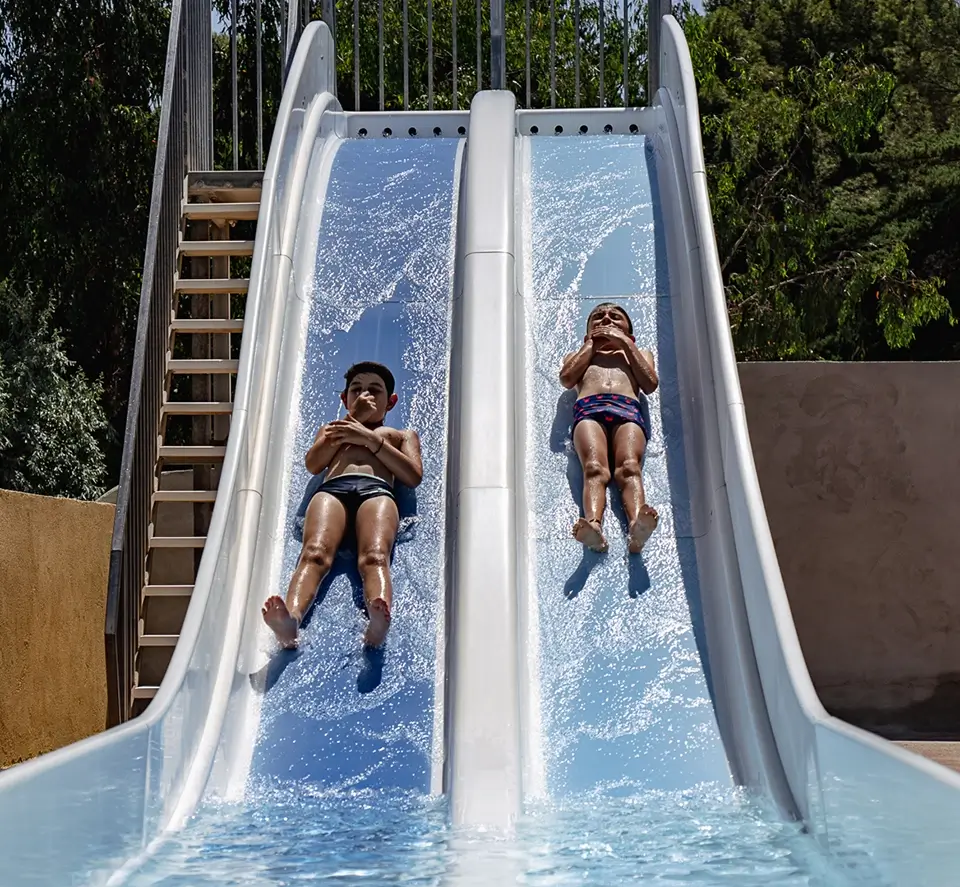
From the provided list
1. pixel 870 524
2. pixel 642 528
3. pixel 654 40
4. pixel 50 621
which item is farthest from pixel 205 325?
pixel 870 524

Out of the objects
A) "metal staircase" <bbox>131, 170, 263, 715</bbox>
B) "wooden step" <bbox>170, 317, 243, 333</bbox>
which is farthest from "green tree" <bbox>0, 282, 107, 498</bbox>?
"wooden step" <bbox>170, 317, 243, 333</bbox>

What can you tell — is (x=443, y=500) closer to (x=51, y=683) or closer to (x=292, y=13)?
(x=51, y=683)

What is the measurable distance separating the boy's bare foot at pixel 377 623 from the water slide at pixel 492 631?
0.31 ft

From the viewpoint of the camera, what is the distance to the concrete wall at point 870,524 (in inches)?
251

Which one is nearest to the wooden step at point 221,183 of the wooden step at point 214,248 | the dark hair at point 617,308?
the wooden step at point 214,248

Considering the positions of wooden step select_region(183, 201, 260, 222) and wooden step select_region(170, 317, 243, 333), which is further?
wooden step select_region(183, 201, 260, 222)

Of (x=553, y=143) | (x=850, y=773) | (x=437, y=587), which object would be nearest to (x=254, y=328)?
(x=437, y=587)

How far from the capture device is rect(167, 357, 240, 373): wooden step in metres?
6.72

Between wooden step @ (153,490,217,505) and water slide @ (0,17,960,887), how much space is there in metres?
0.99

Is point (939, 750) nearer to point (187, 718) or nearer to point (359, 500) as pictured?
point (359, 500)

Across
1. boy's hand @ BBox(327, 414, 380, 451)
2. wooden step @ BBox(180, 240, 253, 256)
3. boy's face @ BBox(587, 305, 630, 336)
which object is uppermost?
wooden step @ BBox(180, 240, 253, 256)

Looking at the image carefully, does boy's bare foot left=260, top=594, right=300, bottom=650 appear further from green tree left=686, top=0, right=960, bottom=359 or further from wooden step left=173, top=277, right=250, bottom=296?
green tree left=686, top=0, right=960, bottom=359

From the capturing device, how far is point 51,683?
650 centimetres

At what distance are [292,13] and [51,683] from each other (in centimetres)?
434
